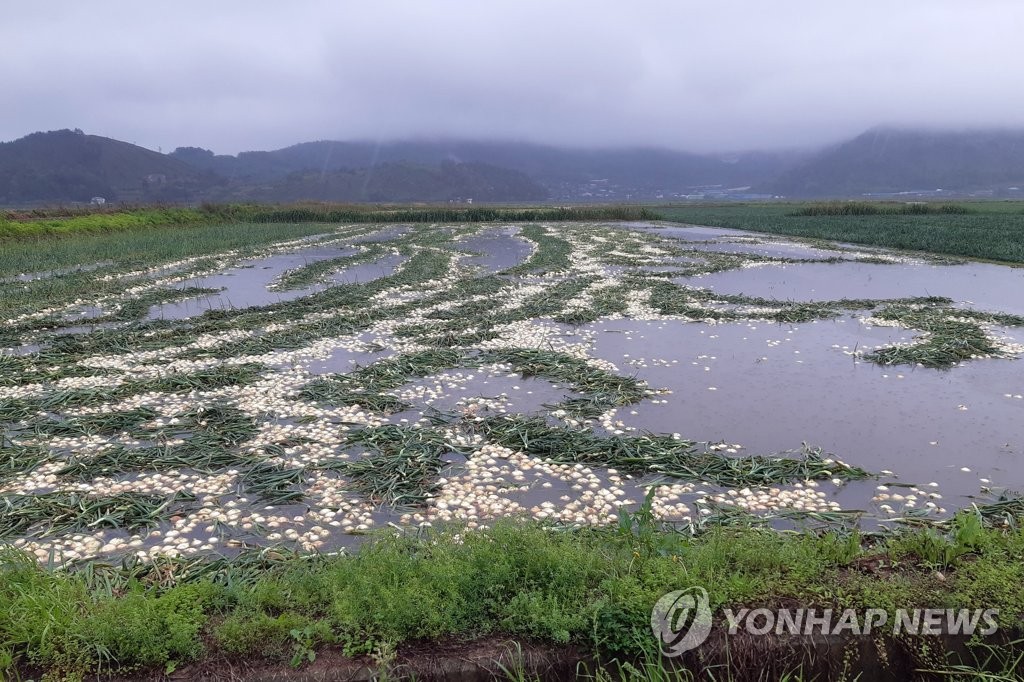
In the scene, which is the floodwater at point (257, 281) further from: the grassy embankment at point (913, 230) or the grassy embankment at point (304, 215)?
the grassy embankment at point (913, 230)

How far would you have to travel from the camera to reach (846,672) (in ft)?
11.3

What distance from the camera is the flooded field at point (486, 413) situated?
18.0 feet

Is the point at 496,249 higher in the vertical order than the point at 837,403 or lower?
higher

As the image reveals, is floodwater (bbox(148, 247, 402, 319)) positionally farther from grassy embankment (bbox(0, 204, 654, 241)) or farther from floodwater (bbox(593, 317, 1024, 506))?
grassy embankment (bbox(0, 204, 654, 241))

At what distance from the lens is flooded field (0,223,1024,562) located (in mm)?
5477

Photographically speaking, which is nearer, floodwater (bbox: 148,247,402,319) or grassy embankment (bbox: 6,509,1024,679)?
grassy embankment (bbox: 6,509,1024,679)

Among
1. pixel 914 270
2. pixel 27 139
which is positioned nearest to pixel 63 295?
pixel 914 270

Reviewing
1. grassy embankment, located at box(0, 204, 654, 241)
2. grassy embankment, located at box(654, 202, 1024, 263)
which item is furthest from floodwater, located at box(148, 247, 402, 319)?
grassy embankment, located at box(654, 202, 1024, 263)

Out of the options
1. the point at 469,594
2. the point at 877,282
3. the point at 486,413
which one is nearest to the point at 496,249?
the point at 877,282

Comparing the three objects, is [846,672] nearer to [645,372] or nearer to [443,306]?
[645,372]

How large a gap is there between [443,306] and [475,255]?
11.7m

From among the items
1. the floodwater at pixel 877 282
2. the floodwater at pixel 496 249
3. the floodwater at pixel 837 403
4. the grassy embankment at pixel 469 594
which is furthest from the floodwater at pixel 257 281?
the grassy embankment at pixel 469 594

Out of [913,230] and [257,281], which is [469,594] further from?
[913,230]

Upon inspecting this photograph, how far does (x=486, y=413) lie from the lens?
783cm
